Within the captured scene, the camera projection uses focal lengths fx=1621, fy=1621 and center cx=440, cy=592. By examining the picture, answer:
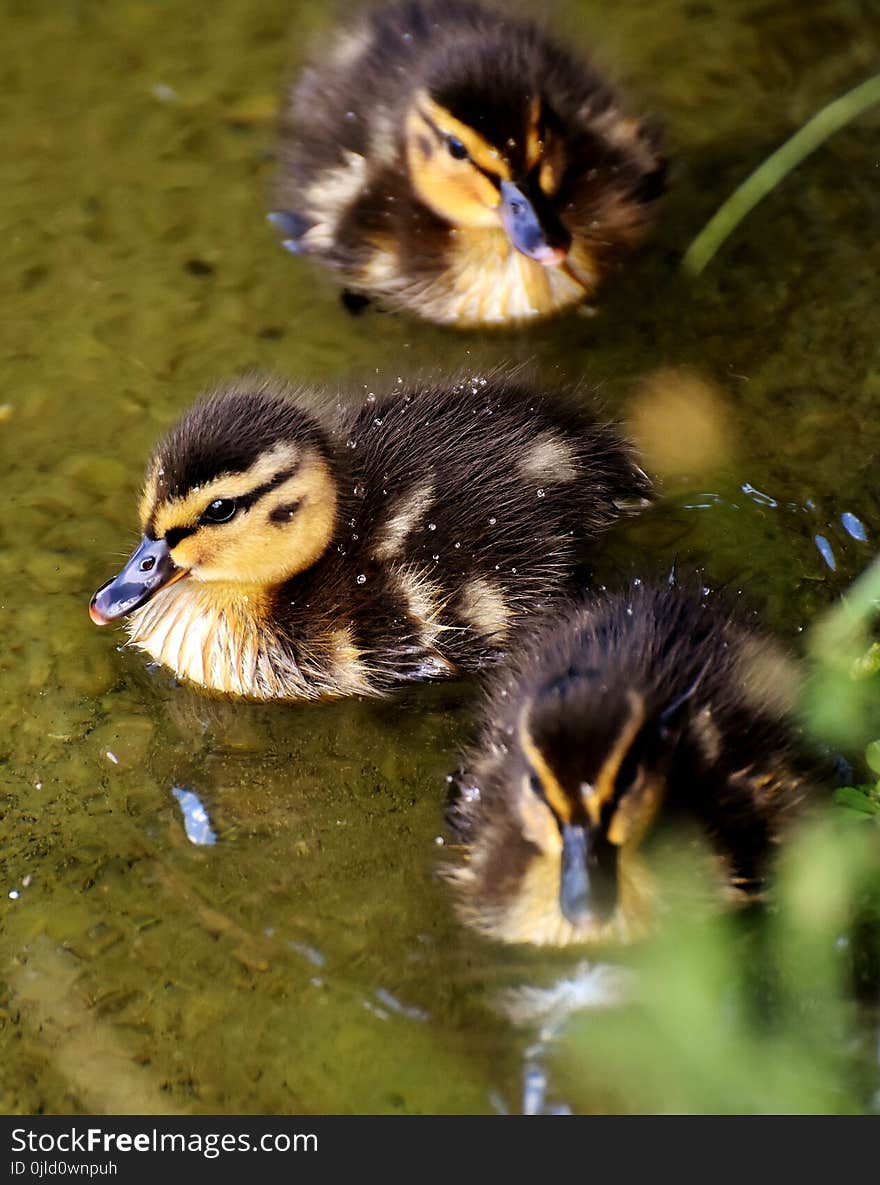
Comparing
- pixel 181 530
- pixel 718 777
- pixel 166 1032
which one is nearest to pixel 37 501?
pixel 181 530

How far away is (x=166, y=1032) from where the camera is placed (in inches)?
81.0

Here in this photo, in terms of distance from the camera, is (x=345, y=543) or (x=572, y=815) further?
(x=345, y=543)

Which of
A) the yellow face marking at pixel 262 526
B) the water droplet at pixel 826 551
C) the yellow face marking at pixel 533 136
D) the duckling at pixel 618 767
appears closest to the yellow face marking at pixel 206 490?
the yellow face marking at pixel 262 526

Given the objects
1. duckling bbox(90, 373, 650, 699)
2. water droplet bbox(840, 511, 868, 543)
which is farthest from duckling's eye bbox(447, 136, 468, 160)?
water droplet bbox(840, 511, 868, 543)

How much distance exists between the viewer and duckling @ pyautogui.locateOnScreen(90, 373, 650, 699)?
7.79 feet

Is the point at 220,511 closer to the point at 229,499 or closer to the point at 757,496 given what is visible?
the point at 229,499

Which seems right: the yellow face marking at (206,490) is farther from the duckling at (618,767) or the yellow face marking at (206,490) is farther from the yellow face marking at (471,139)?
the yellow face marking at (471,139)

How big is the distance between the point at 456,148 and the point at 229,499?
0.83 m

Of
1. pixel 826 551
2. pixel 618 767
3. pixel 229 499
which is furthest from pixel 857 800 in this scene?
pixel 229 499

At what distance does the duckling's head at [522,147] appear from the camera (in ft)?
8.86

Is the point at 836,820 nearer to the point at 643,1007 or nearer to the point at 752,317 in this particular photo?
the point at 643,1007

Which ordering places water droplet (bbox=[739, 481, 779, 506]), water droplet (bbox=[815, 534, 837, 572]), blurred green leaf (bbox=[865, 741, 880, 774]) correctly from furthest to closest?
water droplet (bbox=[739, 481, 779, 506]), water droplet (bbox=[815, 534, 837, 572]), blurred green leaf (bbox=[865, 741, 880, 774])

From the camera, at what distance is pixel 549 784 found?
1917mm

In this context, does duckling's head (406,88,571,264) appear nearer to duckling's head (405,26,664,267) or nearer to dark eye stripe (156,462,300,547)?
duckling's head (405,26,664,267)
